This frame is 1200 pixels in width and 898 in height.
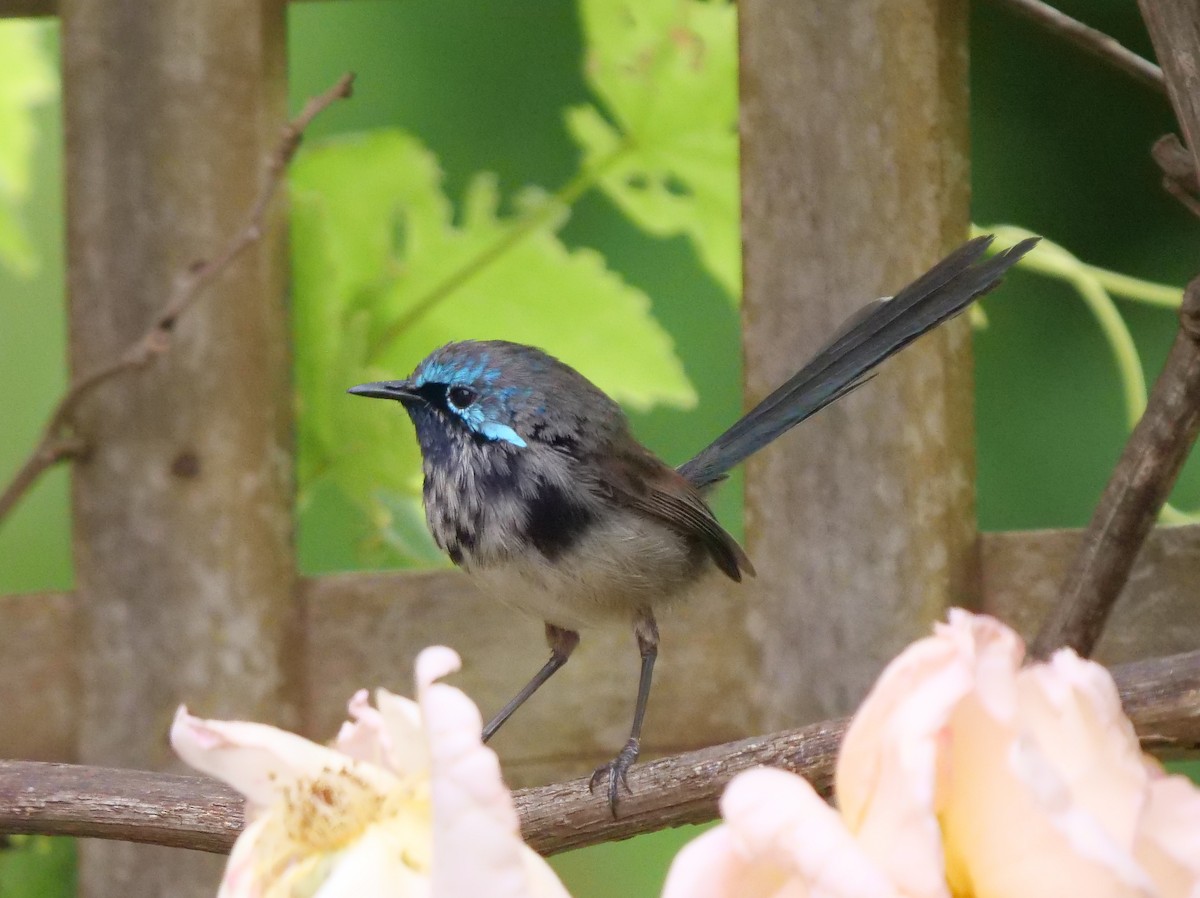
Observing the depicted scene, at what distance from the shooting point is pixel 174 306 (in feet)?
2.93

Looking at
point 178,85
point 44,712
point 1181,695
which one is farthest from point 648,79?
point 1181,695

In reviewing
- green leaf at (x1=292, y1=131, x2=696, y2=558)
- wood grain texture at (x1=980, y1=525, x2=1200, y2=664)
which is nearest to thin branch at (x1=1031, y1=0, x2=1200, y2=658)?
wood grain texture at (x1=980, y1=525, x2=1200, y2=664)

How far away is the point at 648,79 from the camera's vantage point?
108cm

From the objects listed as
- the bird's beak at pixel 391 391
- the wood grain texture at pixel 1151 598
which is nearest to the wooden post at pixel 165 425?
the bird's beak at pixel 391 391

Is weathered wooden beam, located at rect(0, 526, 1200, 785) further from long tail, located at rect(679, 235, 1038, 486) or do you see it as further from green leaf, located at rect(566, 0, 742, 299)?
green leaf, located at rect(566, 0, 742, 299)

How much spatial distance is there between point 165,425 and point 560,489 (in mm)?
276

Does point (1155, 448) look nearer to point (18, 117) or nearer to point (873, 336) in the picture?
point (873, 336)

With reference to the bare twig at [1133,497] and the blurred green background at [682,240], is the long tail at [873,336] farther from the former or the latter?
the blurred green background at [682,240]

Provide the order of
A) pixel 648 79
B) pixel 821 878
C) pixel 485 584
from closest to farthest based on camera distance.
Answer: pixel 821 878
pixel 485 584
pixel 648 79

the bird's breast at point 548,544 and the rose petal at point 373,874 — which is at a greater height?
the rose petal at point 373,874

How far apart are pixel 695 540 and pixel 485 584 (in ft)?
0.63

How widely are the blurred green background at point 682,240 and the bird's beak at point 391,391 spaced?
0.32 meters

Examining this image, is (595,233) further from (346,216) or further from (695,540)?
(695,540)

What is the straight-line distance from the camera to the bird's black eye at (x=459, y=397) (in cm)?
88
